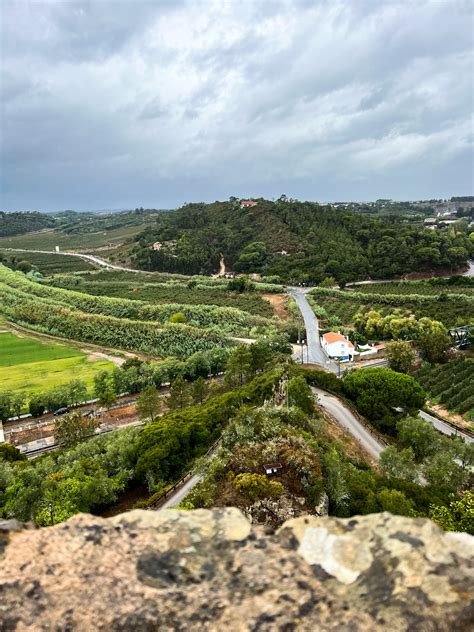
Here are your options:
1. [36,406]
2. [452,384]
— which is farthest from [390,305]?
[36,406]

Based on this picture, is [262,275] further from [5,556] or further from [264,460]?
[5,556]

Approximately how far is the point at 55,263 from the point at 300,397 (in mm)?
135756

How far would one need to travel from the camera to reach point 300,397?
30188 mm

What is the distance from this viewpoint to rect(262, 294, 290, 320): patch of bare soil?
78.2 metres

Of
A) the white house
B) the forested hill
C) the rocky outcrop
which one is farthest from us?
the forested hill

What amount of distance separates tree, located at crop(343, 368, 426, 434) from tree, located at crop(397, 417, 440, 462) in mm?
4879

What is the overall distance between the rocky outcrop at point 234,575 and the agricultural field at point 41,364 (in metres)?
45.7

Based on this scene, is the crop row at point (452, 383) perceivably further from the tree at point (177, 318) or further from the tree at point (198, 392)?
the tree at point (177, 318)

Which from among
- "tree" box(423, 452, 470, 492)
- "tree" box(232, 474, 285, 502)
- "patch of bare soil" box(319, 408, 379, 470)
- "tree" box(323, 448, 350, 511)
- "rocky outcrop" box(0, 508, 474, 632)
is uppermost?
"rocky outcrop" box(0, 508, 474, 632)

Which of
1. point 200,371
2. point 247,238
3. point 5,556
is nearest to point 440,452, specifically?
point 5,556

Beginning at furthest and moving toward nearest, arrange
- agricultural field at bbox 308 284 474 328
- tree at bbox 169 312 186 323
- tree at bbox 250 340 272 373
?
tree at bbox 169 312 186 323 → agricultural field at bbox 308 284 474 328 → tree at bbox 250 340 272 373

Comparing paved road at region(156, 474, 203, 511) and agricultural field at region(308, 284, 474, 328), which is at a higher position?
agricultural field at region(308, 284, 474, 328)

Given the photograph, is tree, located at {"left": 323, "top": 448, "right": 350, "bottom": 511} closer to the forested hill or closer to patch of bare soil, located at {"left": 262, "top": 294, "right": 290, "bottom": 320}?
patch of bare soil, located at {"left": 262, "top": 294, "right": 290, "bottom": 320}

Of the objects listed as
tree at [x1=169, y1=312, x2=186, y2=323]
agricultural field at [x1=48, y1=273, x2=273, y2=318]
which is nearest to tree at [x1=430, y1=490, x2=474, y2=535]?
tree at [x1=169, y1=312, x2=186, y2=323]
